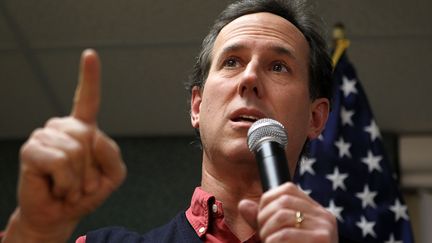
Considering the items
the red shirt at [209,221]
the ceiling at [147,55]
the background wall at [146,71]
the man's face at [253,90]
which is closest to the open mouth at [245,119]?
the man's face at [253,90]

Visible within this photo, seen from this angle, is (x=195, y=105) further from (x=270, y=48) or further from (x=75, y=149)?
(x=75, y=149)

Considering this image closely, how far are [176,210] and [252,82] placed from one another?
2.27m

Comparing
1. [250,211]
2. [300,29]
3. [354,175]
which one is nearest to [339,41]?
[354,175]

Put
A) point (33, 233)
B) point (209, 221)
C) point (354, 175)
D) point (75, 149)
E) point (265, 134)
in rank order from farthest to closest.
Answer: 1. point (354, 175)
2. point (209, 221)
3. point (265, 134)
4. point (33, 233)
5. point (75, 149)

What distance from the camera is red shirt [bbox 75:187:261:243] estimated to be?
159 centimetres

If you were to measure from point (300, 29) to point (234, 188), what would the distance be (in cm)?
43

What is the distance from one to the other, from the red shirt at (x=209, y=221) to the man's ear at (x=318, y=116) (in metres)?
0.33

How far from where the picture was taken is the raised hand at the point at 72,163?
1.08m

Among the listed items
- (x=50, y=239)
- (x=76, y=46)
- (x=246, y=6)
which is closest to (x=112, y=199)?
(x=76, y=46)

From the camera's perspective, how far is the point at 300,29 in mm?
1942

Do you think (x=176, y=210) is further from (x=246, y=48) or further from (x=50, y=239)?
(x=50, y=239)

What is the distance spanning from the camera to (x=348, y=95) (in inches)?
123

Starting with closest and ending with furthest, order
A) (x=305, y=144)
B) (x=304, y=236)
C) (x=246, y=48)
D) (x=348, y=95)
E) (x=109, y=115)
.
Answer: (x=304, y=236) < (x=246, y=48) < (x=305, y=144) < (x=348, y=95) < (x=109, y=115)

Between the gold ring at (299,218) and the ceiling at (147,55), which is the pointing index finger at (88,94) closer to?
the gold ring at (299,218)
